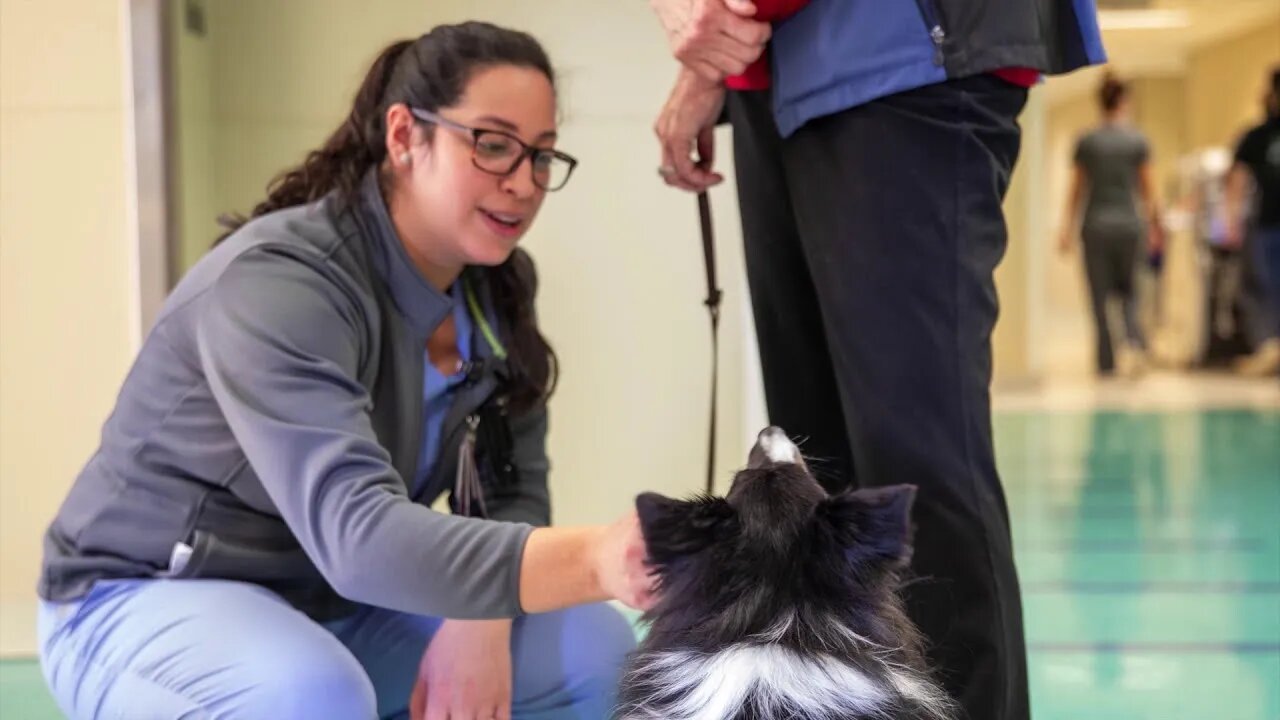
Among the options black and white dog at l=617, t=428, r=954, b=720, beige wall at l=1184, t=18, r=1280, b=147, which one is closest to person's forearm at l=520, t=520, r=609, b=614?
black and white dog at l=617, t=428, r=954, b=720

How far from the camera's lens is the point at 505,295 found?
6.75 feet

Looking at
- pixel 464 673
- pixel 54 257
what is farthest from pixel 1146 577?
pixel 54 257

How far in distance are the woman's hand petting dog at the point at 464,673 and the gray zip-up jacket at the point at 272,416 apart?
20 centimetres

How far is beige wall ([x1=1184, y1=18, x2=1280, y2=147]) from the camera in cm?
1312

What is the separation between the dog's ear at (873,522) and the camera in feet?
3.76

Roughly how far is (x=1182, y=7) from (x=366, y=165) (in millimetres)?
12128

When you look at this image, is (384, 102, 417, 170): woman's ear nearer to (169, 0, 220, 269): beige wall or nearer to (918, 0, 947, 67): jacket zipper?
(918, 0, 947, 67): jacket zipper

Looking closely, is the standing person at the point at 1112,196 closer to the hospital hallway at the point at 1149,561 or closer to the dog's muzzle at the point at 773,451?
the hospital hallway at the point at 1149,561

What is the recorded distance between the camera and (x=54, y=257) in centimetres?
312

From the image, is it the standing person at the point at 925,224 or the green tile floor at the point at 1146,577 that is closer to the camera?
the standing person at the point at 925,224

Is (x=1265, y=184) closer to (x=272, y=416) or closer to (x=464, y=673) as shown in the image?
(x=464, y=673)

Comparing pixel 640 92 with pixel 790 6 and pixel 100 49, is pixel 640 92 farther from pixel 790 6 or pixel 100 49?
pixel 790 6

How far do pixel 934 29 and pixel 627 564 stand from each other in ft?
→ 2.32

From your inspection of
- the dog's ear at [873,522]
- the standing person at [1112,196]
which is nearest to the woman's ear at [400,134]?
the dog's ear at [873,522]
